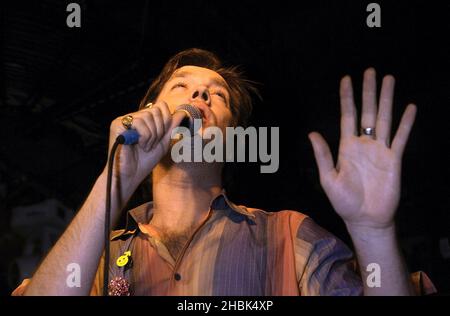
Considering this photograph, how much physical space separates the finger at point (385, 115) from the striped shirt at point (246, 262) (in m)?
0.36

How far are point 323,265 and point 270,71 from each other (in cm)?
140

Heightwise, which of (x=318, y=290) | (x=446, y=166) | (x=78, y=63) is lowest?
(x=318, y=290)

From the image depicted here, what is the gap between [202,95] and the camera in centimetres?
192

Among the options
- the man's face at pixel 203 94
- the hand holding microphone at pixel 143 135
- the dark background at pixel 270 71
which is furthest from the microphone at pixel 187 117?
the dark background at pixel 270 71

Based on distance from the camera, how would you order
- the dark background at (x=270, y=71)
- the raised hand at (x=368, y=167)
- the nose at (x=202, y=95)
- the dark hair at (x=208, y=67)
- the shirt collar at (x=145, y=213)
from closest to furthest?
1. the raised hand at (x=368, y=167)
2. the shirt collar at (x=145, y=213)
3. the nose at (x=202, y=95)
4. the dark hair at (x=208, y=67)
5. the dark background at (x=270, y=71)

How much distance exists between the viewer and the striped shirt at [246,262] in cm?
149

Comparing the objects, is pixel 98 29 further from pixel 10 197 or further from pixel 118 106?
pixel 10 197

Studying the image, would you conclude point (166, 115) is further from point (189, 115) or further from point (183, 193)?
point (183, 193)

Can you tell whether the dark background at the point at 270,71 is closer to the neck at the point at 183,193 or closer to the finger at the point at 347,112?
the neck at the point at 183,193

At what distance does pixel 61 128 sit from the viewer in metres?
3.21

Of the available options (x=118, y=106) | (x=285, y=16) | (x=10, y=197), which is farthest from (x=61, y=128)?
(x=285, y=16)

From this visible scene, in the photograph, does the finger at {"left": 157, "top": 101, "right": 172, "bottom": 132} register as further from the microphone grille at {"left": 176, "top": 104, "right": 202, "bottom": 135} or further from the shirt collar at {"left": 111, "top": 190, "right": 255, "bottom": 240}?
the shirt collar at {"left": 111, "top": 190, "right": 255, "bottom": 240}

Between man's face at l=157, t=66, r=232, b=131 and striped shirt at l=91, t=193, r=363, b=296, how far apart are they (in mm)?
382
